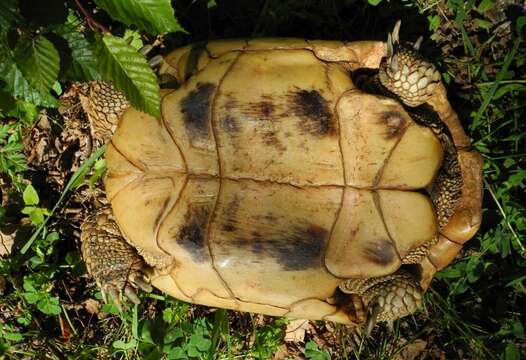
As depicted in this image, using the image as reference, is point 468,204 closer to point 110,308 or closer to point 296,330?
point 296,330

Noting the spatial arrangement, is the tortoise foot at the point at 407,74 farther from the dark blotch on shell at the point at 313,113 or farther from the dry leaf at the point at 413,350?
the dry leaf at the point at 413,350

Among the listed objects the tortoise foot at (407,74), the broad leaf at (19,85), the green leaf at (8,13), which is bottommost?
the tortoise foot at (407,74)

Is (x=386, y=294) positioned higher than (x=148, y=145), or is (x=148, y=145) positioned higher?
(x=148, y=145)

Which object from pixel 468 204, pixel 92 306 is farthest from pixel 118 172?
pixel 468 204

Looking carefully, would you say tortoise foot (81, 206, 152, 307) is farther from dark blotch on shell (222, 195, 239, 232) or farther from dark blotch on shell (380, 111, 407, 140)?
dark blotch on shell (380, 111, 407, 140)

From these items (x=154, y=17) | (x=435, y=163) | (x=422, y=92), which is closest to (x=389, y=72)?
(x=422, y=92)

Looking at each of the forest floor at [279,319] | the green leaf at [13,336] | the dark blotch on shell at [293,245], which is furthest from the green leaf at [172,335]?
the dark blotch on shell at [293,245]

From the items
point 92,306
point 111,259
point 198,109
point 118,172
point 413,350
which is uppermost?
point 198,109

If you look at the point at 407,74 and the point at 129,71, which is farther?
the point at 407,74

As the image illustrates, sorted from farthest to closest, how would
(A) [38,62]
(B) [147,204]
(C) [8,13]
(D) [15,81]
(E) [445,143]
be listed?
(E) [445,143] → (B) [147,204] → (D) [15,81] → (A) [38,62] → (C) [8,13]
